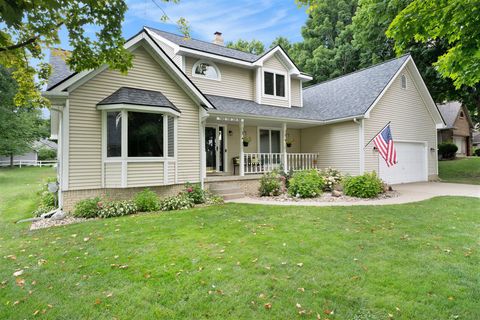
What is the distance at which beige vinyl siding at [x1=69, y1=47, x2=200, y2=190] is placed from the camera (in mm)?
8398

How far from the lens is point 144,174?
29.9 ft

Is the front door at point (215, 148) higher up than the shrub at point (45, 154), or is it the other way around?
the shrub at point (45, 154)

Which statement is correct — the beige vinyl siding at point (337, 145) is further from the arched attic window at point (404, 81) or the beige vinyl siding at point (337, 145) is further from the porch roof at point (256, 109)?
the arched attic window at point (404, 81)

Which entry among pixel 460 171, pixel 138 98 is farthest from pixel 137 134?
pixel 460 171

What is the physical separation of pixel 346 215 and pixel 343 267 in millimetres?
3647

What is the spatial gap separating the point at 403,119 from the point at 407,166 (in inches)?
102

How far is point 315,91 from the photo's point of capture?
18.7 m

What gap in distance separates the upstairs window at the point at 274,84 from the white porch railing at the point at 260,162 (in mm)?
3482

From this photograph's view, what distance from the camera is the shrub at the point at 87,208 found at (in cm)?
791

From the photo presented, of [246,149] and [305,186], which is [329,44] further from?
[305,186]

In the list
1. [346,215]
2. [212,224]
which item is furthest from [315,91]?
[212,224]

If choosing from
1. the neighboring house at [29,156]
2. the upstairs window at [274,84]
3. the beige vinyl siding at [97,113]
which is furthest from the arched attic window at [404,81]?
the neighboring house at [29,156]

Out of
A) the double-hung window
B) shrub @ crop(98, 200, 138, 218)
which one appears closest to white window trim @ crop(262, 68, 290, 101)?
the double-hung window

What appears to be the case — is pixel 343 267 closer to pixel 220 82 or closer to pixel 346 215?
pixel 346 215
